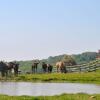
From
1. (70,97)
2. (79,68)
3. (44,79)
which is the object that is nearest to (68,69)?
(79,68)

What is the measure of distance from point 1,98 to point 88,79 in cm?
2536

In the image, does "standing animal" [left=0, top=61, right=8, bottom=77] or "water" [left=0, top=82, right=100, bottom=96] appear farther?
"standing animal" [left=0, top=61, right=8, bottom=77]

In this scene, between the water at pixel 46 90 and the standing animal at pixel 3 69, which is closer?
the water at pixel 46 90

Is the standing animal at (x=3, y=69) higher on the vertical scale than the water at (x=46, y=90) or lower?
higher

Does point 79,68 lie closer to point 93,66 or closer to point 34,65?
point 93,66

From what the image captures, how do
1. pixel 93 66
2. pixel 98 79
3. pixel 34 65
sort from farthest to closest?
pixel 34 65 < pixel 93 66 < pixel 98 79

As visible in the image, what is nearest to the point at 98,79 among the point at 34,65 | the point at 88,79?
the point at 88,79

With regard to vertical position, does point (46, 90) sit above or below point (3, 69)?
below

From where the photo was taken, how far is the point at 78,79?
5169 cm

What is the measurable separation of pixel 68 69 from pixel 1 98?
56.1 meters

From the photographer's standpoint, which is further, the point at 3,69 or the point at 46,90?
the point at 3,69

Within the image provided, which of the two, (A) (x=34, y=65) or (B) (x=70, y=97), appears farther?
(A) (x=34, y=65)

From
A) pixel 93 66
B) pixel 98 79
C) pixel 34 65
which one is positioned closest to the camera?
pixel 98 79

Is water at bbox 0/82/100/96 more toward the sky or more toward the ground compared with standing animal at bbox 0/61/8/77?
more toward the ground
